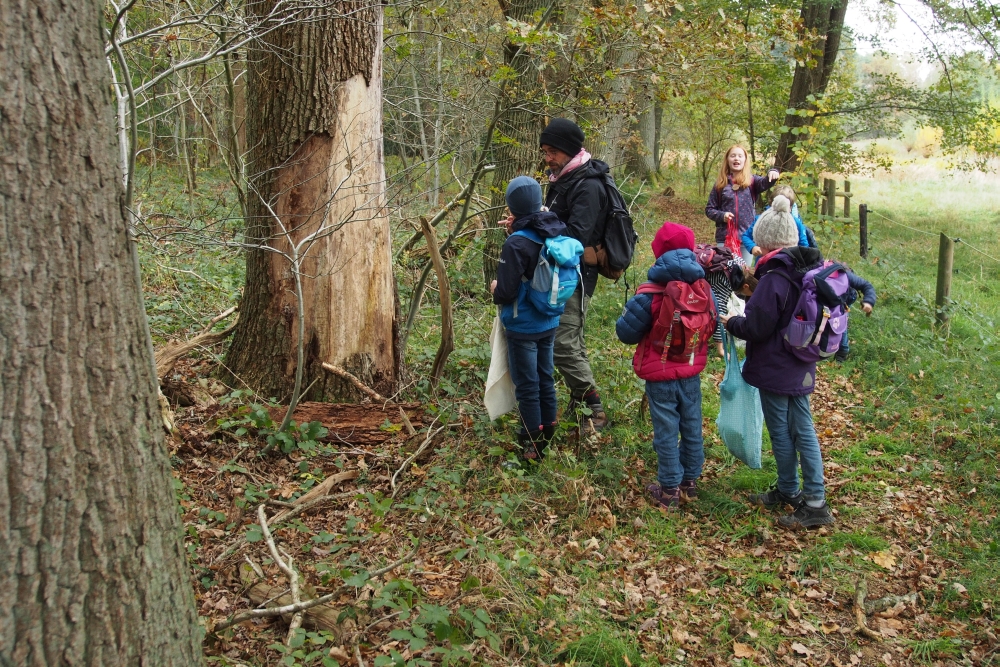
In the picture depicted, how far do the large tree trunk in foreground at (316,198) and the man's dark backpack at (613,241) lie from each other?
1576mm

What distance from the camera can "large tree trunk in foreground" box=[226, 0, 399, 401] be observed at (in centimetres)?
512

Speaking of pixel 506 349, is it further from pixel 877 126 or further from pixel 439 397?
pixel 877 126

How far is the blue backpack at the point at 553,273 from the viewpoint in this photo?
456 centimetres

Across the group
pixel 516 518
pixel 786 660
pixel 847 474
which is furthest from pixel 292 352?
pixel 847 474

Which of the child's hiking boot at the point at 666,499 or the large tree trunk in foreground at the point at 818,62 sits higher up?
the large tree trunk in foreground at the point at 818,62

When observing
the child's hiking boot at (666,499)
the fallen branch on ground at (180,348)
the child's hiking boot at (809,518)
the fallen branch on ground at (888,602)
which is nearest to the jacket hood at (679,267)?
the child's hiking boot at (666,499)

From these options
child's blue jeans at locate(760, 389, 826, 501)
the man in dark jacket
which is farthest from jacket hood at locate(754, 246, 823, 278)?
the man in dark jacket

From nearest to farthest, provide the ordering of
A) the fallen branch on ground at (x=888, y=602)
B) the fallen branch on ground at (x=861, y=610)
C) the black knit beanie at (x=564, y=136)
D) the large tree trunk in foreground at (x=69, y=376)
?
the large tree trunk in foreground at (x=69, y=376), the fallen branch on ground at (x=861, y=610), the fallen branch on ground at (x=888, y=602), the black knit beanie at (x=564, y=136)

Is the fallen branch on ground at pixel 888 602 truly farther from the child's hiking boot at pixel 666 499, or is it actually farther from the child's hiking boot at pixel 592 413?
the child's hiking boot at pixel 592 413

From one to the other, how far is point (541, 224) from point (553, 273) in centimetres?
32

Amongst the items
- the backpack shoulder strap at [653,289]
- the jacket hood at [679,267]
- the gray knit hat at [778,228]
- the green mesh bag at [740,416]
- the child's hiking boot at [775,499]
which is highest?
the gray knit hat at [778,228]

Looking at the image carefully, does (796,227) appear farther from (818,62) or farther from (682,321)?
(818,62)

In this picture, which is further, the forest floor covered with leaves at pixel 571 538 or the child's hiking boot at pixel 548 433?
the child's hiking boot at pixel 548 433

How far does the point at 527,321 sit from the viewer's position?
4.71 metres
